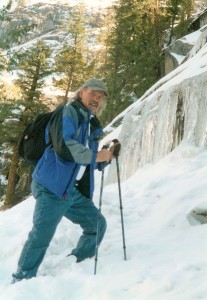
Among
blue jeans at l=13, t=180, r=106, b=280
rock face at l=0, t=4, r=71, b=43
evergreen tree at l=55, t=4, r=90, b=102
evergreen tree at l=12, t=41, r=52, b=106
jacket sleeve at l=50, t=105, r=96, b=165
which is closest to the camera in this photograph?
jacket sleeve at l=50, t=105, r=96, b=165

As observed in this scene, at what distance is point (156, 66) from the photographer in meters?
29.5

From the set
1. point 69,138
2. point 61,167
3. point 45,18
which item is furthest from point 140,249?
point 45,18

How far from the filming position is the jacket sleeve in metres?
4.26

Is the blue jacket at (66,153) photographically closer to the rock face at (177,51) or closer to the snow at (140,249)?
the snow at (140,249)

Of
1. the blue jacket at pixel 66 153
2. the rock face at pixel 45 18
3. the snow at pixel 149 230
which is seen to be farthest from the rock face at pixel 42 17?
the blue jacket at pixel 66 153

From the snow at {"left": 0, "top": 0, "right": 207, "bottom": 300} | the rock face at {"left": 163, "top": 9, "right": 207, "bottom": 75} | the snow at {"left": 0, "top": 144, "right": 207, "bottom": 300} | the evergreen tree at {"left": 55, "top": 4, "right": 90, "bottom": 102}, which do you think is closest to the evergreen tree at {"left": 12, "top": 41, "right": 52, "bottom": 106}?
the evergreen tree at {"left": 55, "top": 4, "right": 90, "bottom": 102}

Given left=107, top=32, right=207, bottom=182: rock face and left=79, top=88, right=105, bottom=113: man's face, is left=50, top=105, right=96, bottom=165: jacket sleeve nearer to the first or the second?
left=79, top=88, right=105, bottom=113: man's face

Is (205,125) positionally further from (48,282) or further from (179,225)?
(48,282)

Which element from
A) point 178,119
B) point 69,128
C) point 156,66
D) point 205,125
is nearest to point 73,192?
point 69,128

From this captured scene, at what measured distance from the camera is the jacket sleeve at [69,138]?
426 cm

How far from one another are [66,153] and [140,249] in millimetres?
1722

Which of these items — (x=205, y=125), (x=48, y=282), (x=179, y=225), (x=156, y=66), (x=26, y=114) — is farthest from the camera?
(x=156, y=66)

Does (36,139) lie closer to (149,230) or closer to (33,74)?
(149,230)

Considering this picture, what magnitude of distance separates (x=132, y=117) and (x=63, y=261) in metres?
8.32
